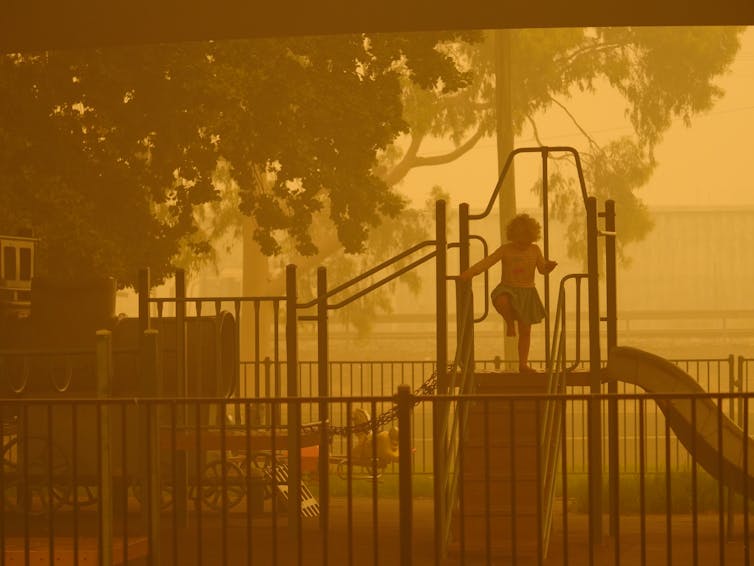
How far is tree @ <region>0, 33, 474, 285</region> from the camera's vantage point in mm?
21359

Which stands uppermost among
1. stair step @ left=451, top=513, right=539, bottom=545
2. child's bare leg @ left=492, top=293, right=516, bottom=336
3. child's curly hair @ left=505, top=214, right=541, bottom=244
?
child's curly hair @ left=505, top=214, right=541, bottom=244

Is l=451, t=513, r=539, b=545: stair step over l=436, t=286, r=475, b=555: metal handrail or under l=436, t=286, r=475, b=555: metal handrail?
under

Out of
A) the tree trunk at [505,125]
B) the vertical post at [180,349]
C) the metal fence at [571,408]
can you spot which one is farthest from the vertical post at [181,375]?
the tree trunk at [505,125]

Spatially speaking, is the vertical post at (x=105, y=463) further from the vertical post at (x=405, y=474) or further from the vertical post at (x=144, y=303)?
the vertical post at (x=144, y=303)

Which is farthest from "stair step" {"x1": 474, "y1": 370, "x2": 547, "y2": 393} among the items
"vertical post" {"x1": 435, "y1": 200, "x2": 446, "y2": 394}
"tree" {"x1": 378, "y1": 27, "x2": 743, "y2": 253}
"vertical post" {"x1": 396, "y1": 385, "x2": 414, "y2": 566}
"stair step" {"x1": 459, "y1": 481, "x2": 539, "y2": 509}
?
"tree" {"x1": 378, "y1": 27, "x2": 743, "y2": 253}

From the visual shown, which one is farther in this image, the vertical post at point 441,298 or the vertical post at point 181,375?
the vertical post at point 181,375

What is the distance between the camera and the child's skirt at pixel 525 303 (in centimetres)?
1341

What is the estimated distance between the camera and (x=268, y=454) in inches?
561

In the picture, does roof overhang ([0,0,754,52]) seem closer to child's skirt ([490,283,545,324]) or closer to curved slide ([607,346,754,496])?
child's skirt ([490,283,545,324])

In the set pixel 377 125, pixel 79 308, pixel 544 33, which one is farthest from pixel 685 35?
pixel 79 308

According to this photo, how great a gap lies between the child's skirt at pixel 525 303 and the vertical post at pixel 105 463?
3765 mm

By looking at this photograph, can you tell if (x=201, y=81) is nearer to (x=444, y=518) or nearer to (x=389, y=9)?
(x=389, y=9)

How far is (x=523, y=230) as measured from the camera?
13477 millimetres

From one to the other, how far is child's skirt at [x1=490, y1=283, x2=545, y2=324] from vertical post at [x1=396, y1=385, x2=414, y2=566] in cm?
526
